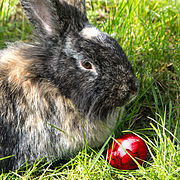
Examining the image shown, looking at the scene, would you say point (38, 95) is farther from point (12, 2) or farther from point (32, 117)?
point (12, 2)

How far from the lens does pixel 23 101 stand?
3268 millimetres

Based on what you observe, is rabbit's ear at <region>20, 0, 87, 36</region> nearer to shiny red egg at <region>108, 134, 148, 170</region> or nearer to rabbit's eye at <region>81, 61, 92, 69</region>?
rabbit's eye at <region>81, 61, 92, 69</region>

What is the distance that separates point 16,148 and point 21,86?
0.59 metres

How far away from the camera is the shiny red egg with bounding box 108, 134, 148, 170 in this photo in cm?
314

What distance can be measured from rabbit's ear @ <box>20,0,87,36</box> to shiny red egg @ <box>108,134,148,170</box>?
117cm

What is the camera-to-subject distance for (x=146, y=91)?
4020 mm

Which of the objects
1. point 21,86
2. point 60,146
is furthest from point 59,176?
point 21,86

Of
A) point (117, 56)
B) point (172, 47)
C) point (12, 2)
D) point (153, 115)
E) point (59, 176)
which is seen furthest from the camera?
point (12, 2)

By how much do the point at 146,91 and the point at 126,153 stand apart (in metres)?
1.10

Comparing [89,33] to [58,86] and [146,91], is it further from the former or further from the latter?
[146,91]

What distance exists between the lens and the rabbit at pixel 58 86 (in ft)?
10.3

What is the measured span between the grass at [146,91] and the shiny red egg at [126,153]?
6 centimetres

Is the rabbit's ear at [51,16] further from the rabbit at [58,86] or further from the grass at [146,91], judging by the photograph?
the grass at [146,91]

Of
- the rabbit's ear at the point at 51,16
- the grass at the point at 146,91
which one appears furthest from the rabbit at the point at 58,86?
the grass at the point at 146,91
